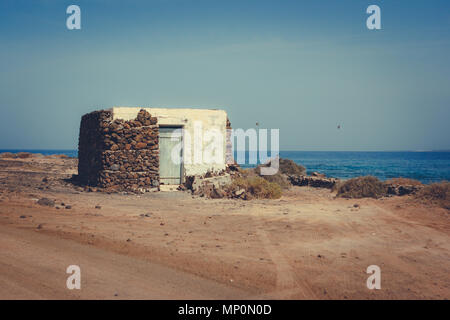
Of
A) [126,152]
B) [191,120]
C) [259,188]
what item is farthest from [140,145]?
[259,188]

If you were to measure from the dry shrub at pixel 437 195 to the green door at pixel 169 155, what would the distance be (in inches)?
341

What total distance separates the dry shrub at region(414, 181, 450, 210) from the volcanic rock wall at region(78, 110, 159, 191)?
9.08 metres

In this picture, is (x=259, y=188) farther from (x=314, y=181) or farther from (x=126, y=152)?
(x=314, y=181)

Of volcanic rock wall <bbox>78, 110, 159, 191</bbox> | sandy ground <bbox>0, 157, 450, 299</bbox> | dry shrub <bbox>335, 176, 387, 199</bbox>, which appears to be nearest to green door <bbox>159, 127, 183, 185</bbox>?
volcanic rock wall <bbox>78, 110, 159, 191</bbox>

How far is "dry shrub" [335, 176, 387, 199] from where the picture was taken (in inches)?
555

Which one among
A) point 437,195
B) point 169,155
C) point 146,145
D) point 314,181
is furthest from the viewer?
point 314,181

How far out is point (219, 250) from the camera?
6590 mm

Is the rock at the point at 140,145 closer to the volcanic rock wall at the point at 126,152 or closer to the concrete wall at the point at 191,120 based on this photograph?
the volcanic rock wall at the point at 126,152

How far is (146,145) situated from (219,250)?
8.63m

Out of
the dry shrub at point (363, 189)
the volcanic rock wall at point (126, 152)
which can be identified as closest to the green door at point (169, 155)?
the volcanic rock wall at point (126, 152)

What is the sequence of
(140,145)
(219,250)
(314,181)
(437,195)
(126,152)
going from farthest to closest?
(314,181) → (140,145) → (126,152) → (437,195) → (219,250)

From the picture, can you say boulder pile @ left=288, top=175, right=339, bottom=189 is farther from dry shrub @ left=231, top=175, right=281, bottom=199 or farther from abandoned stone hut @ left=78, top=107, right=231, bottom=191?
dry shrub @ left=231, top=175, right=281, bottom=199

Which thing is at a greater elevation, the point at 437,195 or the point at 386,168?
the point at 437,195

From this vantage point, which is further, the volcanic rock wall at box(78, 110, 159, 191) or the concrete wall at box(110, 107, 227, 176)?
the concrete wall at box(110, 107, 227, 176)
